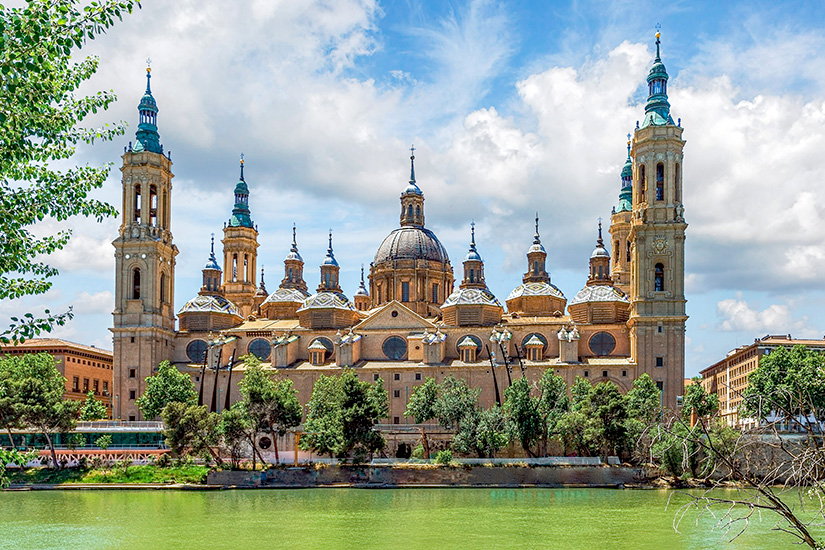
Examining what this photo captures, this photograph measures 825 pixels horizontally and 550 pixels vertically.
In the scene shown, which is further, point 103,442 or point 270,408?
point 103,442

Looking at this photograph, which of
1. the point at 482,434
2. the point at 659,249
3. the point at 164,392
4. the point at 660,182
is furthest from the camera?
the point at 660,182

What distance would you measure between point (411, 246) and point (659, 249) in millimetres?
26761

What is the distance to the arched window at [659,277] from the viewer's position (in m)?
78.4

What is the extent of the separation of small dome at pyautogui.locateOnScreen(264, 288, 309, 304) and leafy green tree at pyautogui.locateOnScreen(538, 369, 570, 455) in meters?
35.4

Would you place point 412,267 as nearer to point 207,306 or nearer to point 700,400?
point 207,306

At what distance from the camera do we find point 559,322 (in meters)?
82.1

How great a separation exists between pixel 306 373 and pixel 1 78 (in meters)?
68.8

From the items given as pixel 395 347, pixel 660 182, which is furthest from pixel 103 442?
pixel 660 182

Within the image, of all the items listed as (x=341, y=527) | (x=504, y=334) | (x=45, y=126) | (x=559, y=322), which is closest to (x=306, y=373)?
(x=504, y=334)

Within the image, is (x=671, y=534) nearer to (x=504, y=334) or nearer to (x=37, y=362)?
(x=504, y=334)

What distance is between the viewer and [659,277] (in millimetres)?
78938

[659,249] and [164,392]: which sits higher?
[659,249]

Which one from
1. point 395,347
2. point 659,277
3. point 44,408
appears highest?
point 659,277

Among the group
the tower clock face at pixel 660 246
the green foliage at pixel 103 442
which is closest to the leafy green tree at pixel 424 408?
the green foliage at pixel 103 442
